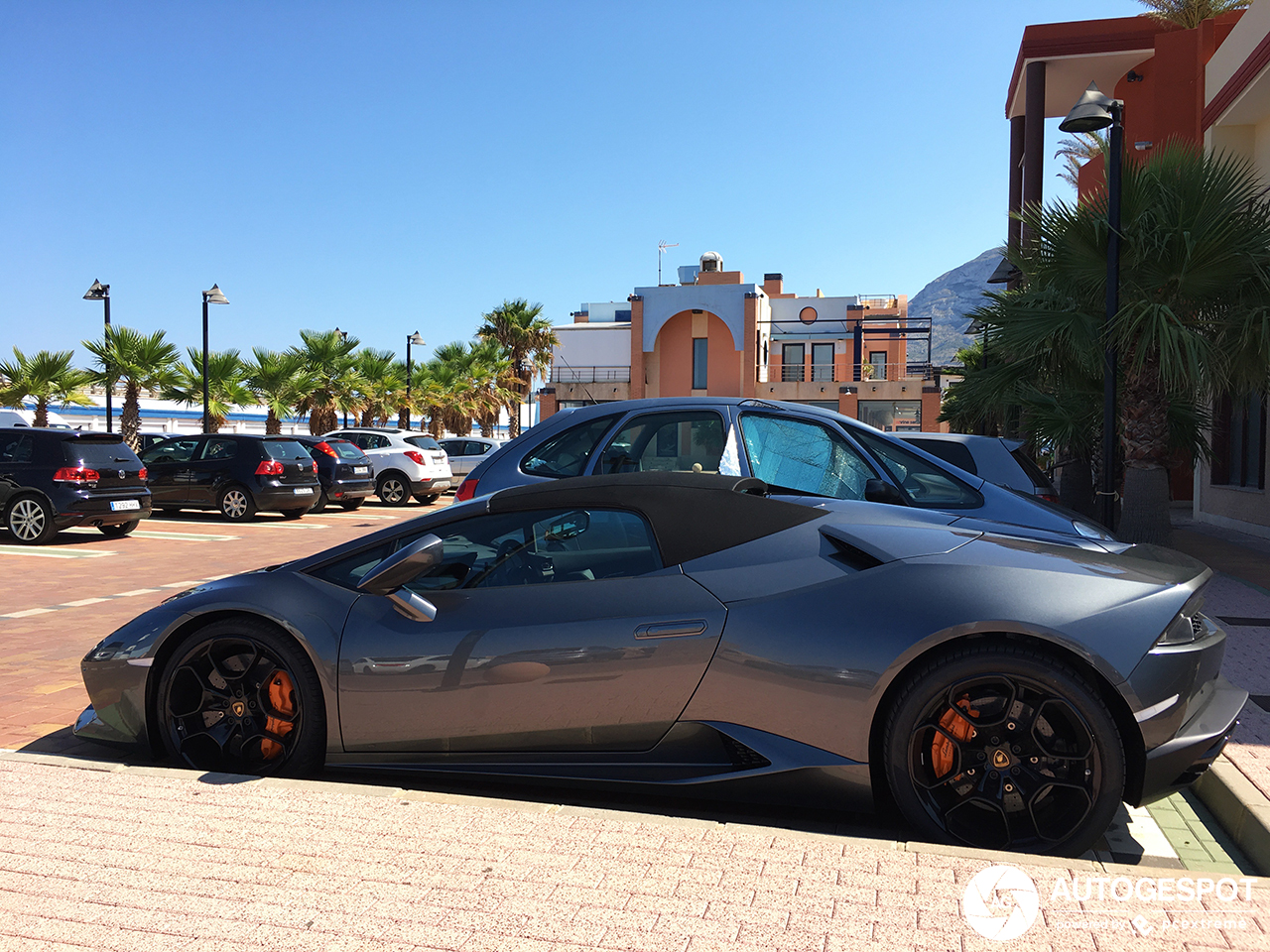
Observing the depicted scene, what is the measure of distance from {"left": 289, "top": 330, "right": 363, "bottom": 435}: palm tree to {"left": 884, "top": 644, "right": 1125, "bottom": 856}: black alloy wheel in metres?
31.9

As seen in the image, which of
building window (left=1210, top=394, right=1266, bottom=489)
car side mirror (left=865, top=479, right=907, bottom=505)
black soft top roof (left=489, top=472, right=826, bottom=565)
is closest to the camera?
black soft top roof (left=489, top=472, right=826, bottom=565)

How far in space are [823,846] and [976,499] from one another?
4018mm

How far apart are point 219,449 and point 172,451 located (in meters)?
0.93

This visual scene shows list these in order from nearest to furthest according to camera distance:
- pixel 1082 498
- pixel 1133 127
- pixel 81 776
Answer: pixel 81 776, pixel 1082 498, pixel 1133 127

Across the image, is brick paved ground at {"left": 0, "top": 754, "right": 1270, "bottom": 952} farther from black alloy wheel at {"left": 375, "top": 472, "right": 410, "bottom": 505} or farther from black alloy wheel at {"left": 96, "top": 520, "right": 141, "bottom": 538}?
black alloy wheel at {"left": 375, "top": 472, "right": 410, "bottom": 505}

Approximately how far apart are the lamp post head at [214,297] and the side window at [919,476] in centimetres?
2111

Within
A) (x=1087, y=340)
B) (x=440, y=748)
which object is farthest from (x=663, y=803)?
(x=1087, y=340)

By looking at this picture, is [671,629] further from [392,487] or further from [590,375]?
[590,375]

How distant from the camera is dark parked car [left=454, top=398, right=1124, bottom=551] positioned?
6.09 meters

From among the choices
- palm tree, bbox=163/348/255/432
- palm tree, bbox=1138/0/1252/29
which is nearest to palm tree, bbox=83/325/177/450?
palm tree, bbox=163/348/255/432

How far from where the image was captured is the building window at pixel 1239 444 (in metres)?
15.0

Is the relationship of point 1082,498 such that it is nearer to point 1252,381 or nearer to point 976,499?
point 1252,381

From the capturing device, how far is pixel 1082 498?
14.4 meters

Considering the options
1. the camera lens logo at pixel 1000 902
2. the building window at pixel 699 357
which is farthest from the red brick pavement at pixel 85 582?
the building window at pixel 699 357
